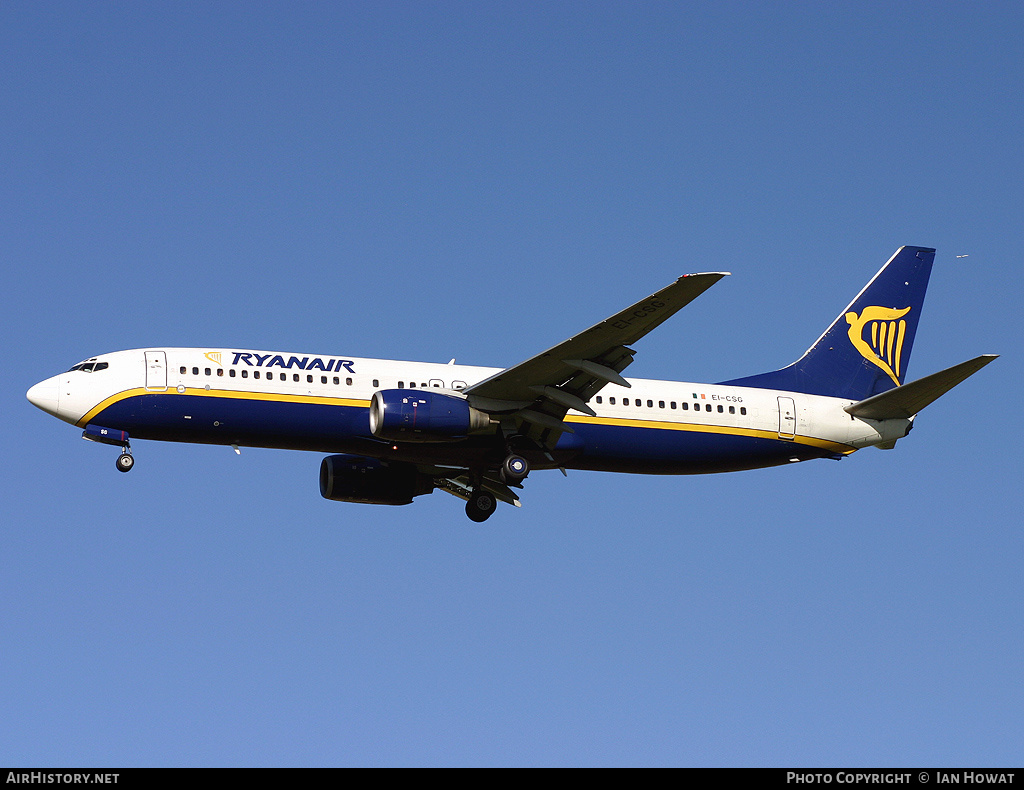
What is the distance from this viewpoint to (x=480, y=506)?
137ft

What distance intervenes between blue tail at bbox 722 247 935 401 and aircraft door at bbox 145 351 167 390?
59.4 ft

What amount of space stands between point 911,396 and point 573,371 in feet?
37.0

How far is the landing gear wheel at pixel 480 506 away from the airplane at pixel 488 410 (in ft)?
0.18

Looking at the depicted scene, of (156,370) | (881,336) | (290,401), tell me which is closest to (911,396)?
(881,336)

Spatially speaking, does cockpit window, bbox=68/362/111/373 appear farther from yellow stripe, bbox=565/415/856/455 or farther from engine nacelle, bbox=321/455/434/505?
yellow stripe, bbox=565/415/856/455

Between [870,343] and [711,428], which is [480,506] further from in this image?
[870,343]

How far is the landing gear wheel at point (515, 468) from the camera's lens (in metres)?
37.9

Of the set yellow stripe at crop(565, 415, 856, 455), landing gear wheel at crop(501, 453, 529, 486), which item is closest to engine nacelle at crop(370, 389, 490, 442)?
landing gear wheel at crop(501, 453, 529, 486)

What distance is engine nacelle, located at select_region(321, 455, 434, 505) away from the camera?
42000mm

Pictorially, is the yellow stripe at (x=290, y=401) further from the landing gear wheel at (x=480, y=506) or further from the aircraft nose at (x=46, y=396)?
the landing gear wheel at (x=480, y=506)

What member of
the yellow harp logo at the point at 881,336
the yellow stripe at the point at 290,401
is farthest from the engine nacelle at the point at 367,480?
A: the yellow harp logo at the point at 881,336
